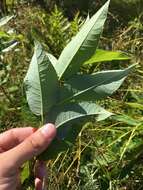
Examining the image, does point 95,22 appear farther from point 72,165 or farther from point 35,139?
point 72,165

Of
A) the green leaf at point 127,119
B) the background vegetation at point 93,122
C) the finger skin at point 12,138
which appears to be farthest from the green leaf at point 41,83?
the green leaf at point 127,119

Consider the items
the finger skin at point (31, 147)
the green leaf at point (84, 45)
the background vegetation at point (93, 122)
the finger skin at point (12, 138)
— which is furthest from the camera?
the background vegetation at point (93, 122)

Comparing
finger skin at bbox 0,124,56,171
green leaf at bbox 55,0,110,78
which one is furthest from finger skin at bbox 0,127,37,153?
green leaf at bbox 55,0,110,78

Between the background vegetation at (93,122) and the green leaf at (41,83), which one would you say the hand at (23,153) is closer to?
the green leaf at (41,83)

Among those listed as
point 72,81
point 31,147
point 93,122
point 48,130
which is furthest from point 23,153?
point 93,122

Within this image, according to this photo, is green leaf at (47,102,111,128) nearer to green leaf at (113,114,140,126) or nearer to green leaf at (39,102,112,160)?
green leaf at (39,102,112,160)

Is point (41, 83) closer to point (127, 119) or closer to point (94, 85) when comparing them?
point (94, 85)
